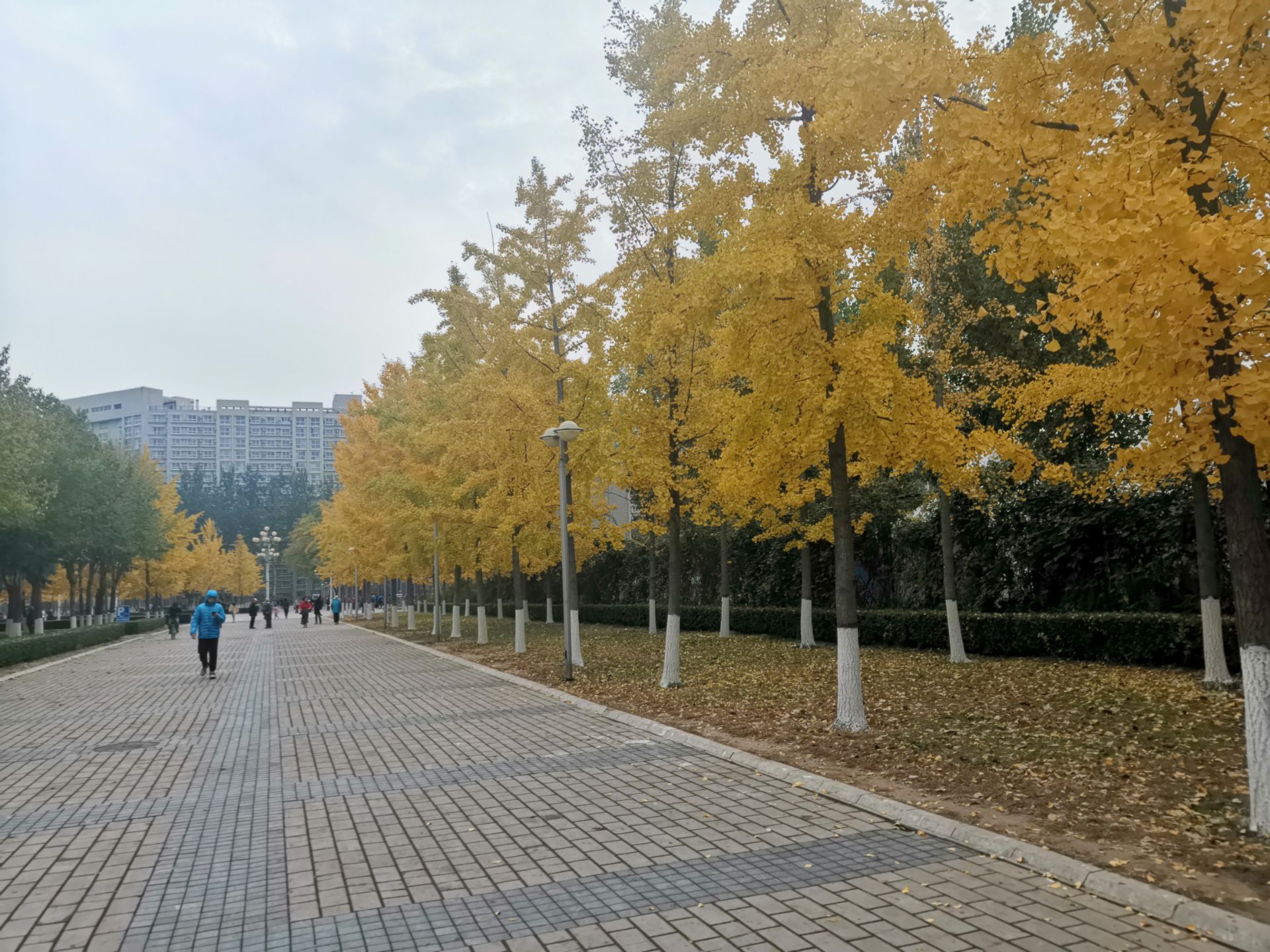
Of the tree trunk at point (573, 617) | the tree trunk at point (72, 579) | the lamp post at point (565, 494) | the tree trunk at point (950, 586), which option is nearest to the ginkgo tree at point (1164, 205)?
the tree trunk at point (950, 586)

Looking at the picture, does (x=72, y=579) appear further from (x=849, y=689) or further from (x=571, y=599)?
(x=849, y=689)

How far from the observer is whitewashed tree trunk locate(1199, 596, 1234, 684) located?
10.6m

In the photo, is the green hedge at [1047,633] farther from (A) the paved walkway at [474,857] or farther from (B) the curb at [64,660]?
(B) the curb at [64,660]

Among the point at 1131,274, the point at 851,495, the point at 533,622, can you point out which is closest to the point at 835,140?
the point at 1131,274

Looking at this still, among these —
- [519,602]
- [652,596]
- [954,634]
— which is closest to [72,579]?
[652,596]

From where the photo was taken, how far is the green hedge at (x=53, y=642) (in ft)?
74.4

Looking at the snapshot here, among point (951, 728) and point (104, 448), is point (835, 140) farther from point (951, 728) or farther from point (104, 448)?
→ point (104, 448)

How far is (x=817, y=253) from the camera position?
8.96m

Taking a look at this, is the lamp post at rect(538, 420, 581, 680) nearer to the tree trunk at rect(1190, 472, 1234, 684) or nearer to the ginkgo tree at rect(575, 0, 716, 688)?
the ginkgo tree at rect(575, 0, 716, 688)

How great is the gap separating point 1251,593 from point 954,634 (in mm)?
9799

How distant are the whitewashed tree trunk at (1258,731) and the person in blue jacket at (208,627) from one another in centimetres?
1756

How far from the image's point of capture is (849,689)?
9.12 metres

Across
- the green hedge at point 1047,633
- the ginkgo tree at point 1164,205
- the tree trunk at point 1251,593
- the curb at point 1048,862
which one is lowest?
the curb at point 1048,862

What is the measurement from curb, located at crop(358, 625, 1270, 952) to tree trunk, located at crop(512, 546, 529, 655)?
12337mm
